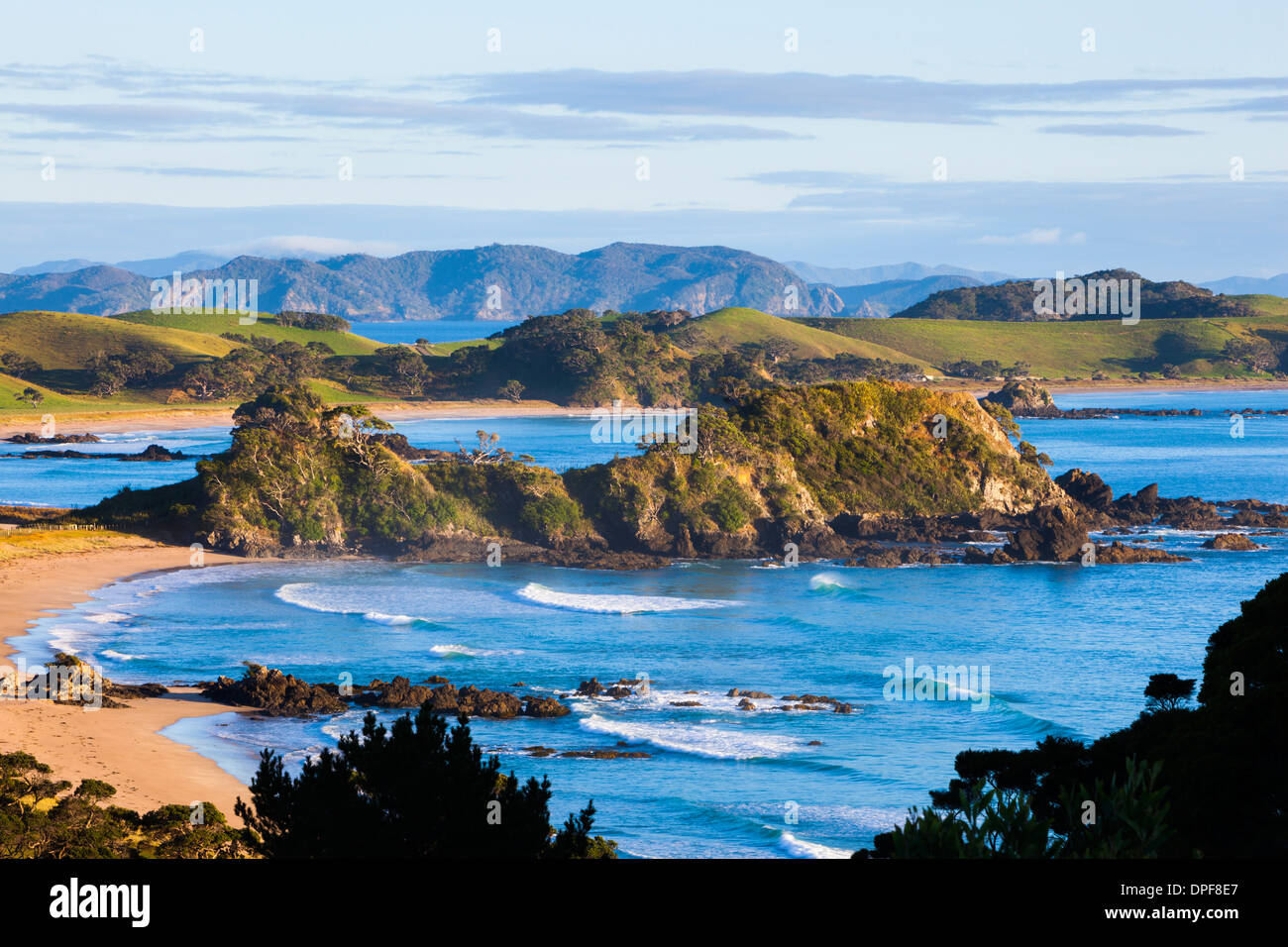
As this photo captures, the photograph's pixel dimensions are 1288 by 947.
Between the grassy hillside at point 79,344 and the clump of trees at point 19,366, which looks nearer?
the clump of trees at point 19,366

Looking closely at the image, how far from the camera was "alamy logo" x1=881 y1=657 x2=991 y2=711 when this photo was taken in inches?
1641

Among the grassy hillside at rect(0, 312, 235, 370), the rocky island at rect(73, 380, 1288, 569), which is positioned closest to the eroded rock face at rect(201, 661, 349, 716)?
the rocky island at rect(73, 380, 1288, 569)

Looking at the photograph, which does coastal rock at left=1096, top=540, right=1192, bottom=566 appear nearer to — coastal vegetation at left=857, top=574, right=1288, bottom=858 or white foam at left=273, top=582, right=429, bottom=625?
white foam at left=273, top=582, right=429, bottom=625

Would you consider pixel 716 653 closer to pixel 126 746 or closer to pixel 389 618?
pixel 389 618

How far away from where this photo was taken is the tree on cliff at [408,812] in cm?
1551

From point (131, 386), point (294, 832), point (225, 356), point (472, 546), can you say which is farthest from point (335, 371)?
point (294, 832)

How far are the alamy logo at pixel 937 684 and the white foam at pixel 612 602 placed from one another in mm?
12897

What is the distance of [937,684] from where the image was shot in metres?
42.7

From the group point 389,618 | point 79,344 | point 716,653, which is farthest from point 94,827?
point 79,344

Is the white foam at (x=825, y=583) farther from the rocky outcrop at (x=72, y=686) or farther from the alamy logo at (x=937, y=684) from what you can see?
the rocky outcrop at (x=72, y=686)

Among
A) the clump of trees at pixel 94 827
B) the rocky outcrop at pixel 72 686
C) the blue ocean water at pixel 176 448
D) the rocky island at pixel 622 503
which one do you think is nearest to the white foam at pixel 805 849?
the clump of trees at pixel 94 827
